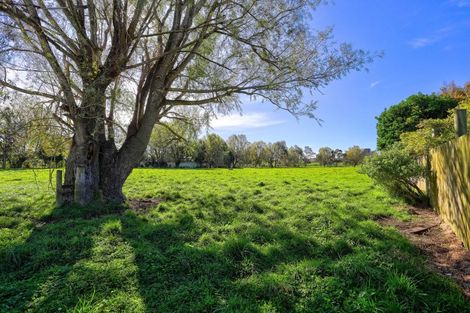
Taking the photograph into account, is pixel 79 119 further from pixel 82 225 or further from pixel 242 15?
pixel 242 15

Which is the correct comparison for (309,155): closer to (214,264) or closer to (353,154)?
(353,154)

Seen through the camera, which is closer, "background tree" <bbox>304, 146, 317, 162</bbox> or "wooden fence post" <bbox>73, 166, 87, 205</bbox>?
"wooden fence post" <bbox>73, 166, 87, 205</bbox>

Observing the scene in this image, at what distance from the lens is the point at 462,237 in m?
5.25

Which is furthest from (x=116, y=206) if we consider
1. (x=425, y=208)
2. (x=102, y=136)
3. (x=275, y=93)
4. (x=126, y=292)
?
(x=425, y=208)

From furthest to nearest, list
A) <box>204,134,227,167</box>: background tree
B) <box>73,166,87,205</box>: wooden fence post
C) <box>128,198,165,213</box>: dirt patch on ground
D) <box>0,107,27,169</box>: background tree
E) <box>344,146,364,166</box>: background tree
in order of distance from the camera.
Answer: <box>344,146,364,166</box>: background tree < <box>204,134,227,167</box>: background tree < <box>128,198,165,213</box>: dirt patch on ground < <box>73,166,87,205</box>: wooden fence post < <box>0,107,27,169</box>: background tree

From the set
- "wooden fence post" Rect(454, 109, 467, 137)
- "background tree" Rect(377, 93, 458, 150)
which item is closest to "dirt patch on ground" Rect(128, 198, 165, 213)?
"wooden fence post" Rect(454, 109, 467, 137)

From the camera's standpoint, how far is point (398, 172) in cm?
871

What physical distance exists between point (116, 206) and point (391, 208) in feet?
28.1

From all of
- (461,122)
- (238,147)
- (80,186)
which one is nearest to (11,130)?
(80,186)

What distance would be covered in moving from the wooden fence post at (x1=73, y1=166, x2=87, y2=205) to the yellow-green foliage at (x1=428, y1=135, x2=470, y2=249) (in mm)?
9460

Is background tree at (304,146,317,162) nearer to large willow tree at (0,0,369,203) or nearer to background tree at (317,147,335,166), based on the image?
background tree at (317,147,335,166)

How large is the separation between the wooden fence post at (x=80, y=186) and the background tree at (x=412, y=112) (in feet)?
66.1

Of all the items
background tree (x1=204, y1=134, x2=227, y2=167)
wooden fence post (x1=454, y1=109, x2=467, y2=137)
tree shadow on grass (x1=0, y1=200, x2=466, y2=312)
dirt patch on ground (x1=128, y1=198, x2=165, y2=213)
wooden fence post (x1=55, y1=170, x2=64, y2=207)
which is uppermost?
background tree (x1=204, y1=134, x2=227, y2=167)

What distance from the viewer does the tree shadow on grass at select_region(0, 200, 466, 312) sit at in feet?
11.7
